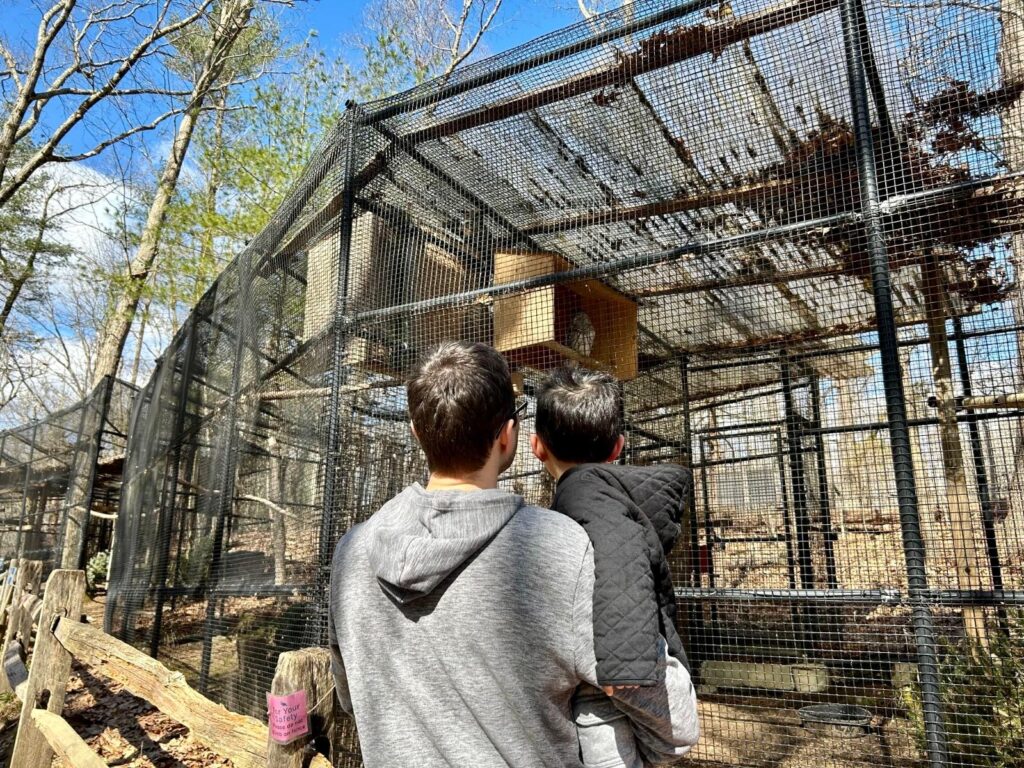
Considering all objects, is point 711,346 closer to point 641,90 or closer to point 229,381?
point 641,90

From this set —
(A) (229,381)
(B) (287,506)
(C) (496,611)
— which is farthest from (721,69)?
(A) (229,381)

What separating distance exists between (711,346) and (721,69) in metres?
2.89

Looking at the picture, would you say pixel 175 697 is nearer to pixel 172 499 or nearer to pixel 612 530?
pixel 612 530

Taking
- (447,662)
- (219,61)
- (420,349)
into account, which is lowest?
(447,662)

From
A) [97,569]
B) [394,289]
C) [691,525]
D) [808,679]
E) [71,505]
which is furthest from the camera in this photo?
[97,569]

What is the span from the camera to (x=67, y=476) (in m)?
10.7

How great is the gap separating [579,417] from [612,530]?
0.95ft

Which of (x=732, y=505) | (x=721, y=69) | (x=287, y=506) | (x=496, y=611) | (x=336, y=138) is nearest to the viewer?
(x=496, y=611)

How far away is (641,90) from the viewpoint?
9.91ft

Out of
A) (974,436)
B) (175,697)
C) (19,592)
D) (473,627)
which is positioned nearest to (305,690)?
(473,627)

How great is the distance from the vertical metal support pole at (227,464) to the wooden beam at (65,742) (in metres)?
0.95

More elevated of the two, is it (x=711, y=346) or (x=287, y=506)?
(x=711, y=346)

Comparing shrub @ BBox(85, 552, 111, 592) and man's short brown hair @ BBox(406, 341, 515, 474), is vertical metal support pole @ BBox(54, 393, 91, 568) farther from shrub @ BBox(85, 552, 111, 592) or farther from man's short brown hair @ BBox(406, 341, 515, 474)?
man's short brown hair @ BBox(406, 341, 515, 474)

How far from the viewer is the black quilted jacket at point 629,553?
3.21 ft
